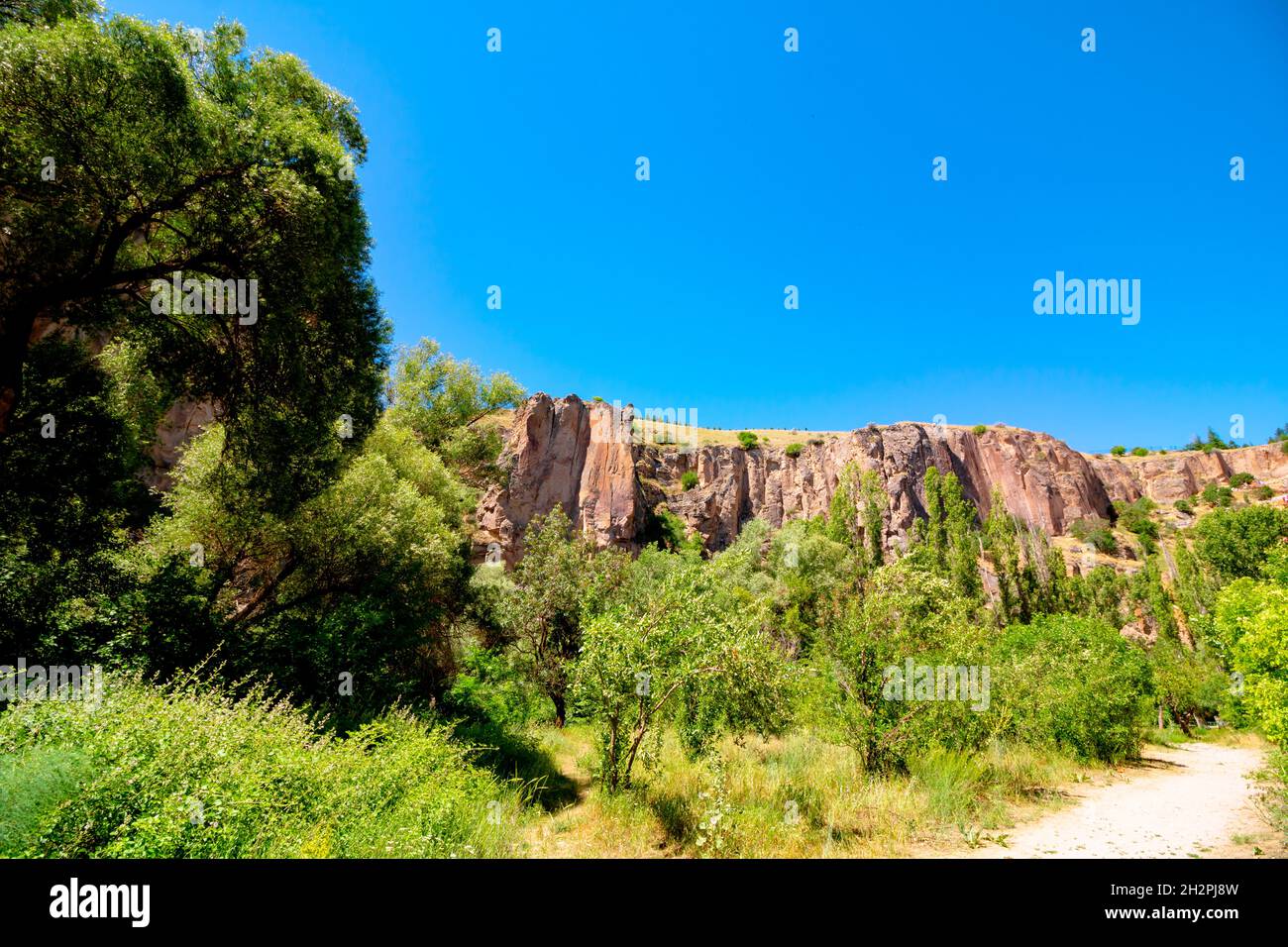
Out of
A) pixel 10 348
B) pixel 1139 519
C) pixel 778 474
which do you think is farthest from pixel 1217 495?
pixel 10 348

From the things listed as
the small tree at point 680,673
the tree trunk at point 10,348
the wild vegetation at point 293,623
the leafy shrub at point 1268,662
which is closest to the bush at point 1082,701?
the wild vegetation at point 293,623

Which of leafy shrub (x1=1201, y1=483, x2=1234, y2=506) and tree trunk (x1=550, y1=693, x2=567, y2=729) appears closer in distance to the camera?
tree trunk (x1=550, y1=693, x2=567, y2=729)

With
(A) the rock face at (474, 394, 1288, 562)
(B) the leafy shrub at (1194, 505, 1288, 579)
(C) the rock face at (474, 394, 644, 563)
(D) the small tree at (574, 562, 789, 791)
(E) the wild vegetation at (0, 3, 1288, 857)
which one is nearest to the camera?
(E) the wild vegetation at (0, 3, 1288, 857)

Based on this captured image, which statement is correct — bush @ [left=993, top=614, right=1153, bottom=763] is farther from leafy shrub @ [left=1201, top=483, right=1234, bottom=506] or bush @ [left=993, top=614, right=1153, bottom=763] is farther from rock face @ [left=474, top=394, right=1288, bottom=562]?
leafy shrub @ [left=1201, top=483, right=1234, bottom=506]

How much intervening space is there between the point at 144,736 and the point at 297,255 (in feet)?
26.2

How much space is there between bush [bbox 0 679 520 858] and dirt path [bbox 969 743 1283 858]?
8692 mm

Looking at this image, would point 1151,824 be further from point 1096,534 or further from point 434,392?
point 1096,534

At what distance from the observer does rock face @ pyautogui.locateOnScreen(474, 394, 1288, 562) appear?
45219 millimetres

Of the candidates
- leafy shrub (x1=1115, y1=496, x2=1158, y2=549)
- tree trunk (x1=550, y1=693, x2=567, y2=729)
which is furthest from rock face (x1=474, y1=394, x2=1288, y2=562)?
tree trunk (x1=550, y1=693, x2=567, y2=729)

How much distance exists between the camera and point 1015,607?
1807 inches

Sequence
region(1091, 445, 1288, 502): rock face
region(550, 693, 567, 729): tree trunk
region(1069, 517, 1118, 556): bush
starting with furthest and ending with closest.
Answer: region(1091, 445, 1288, 502): rock face → region(1069, 517, 1118, 556): bush → region(550, 693, 567, 729): tree trunk

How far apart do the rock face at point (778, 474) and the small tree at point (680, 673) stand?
106ft
